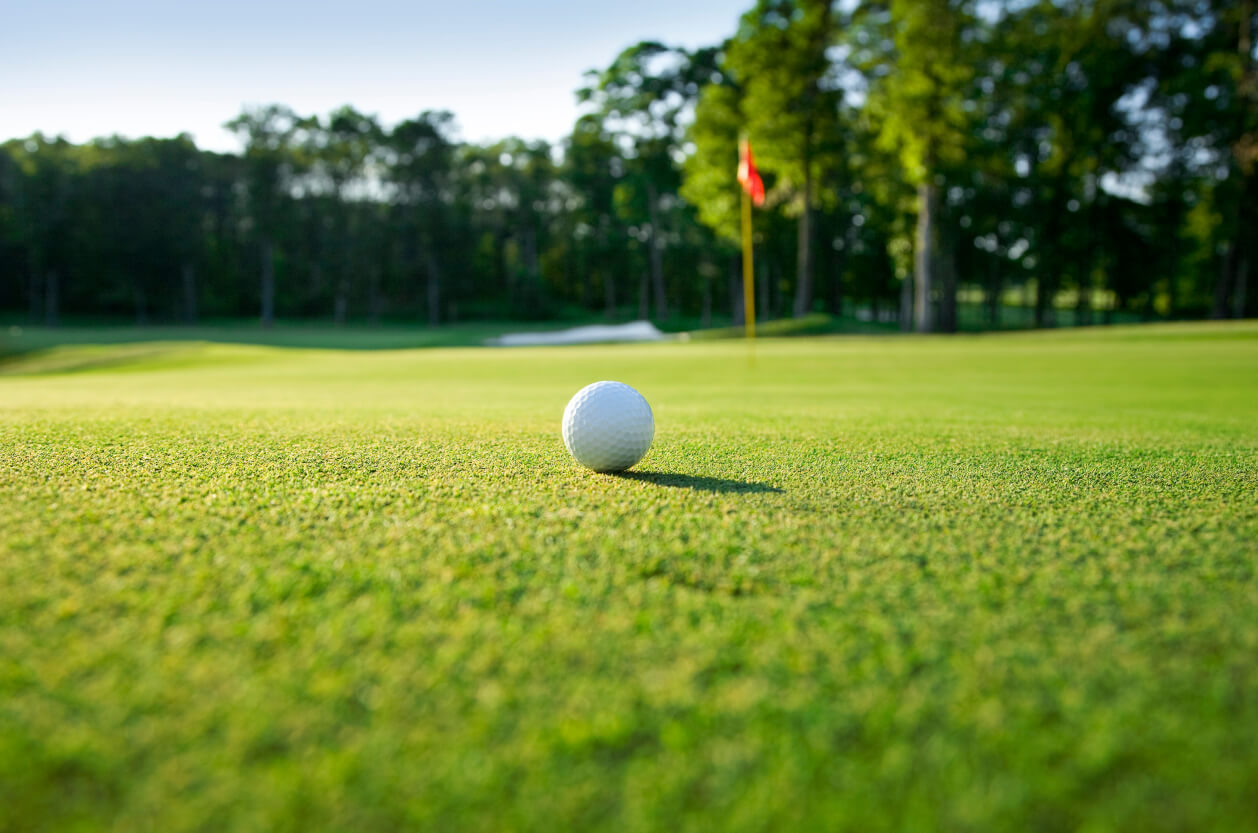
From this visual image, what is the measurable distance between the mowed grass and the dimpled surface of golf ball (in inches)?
4.7

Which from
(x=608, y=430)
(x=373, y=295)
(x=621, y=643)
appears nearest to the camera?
(x=621, y=643)

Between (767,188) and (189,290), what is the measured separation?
41054mm

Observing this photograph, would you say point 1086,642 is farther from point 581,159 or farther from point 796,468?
point 581,159

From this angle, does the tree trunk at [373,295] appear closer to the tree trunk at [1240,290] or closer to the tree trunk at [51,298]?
the tree trunk at [51,298]

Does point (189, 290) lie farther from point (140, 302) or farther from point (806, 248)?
point (806, 248)

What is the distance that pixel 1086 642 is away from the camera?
1740 millimetres

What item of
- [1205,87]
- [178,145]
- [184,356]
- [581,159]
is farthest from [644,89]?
[178,145]

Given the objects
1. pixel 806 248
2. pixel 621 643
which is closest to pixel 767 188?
pixel 806 248

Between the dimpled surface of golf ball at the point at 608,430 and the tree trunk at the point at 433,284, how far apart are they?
2053 inches

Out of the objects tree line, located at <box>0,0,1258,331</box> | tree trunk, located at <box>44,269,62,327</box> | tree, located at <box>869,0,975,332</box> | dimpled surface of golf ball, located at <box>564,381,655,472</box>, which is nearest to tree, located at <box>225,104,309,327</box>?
tree line, located at <box>0,0,1258,331</box>

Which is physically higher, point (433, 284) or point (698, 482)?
point (433, 284)

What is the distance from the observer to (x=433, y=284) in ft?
176

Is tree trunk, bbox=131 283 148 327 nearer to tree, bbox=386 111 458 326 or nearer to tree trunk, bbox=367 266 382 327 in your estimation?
tree trunk, bbox=367 266 382 327

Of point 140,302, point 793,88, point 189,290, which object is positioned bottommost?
point 140,302
